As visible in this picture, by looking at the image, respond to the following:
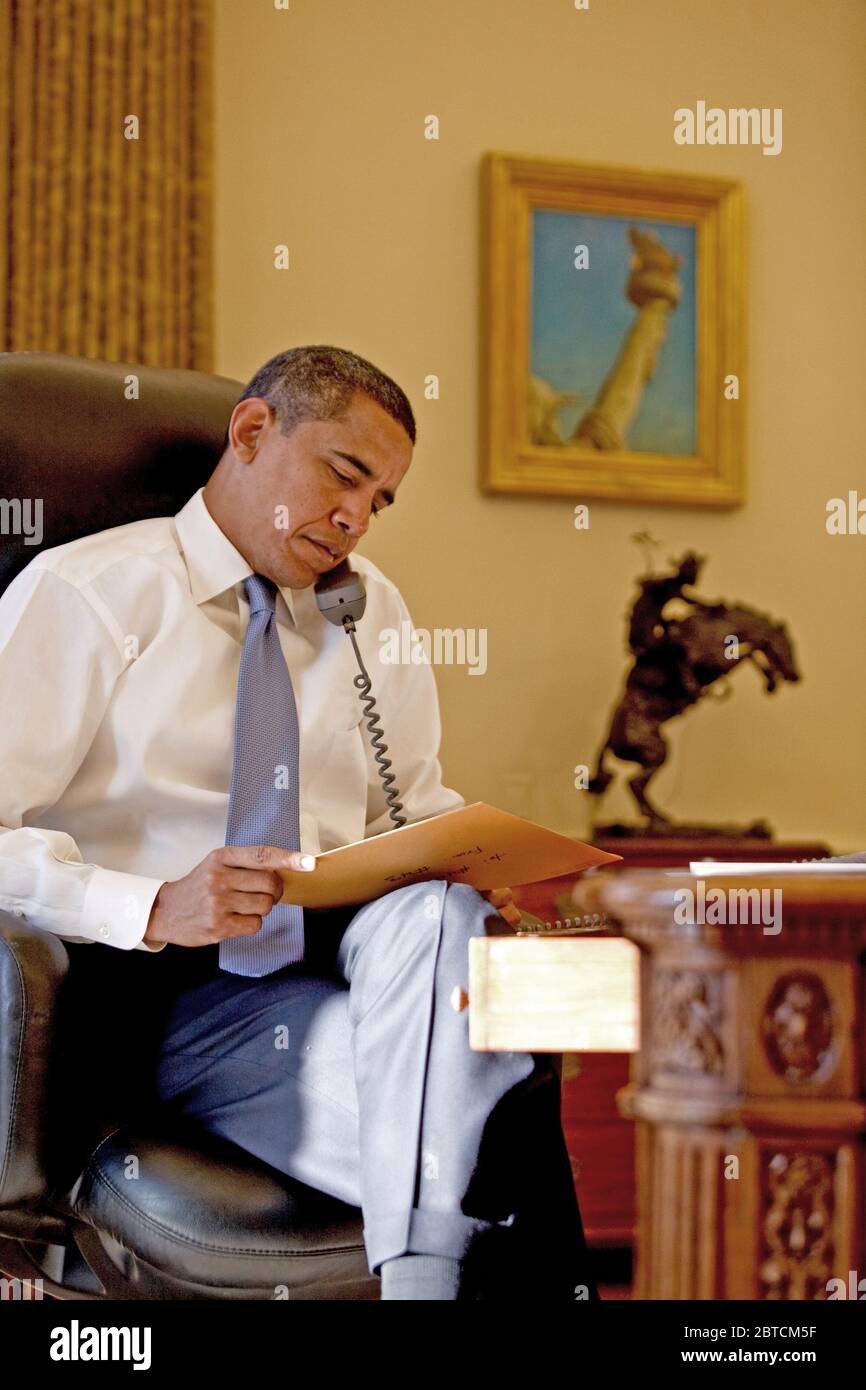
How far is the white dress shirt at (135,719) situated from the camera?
1.37 metres

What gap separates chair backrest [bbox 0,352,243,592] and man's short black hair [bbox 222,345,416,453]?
0.13 m

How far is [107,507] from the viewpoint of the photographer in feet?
5.51

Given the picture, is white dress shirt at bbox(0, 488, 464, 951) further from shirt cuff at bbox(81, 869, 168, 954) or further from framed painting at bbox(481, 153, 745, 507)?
framed painting at bbox(481, 153, 745, 507)

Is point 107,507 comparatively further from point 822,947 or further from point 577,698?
point 577,698

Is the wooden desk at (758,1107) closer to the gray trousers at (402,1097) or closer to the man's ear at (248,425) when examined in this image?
the gray trousers at (402,1097)

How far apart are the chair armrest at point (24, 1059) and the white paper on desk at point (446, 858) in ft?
0.72

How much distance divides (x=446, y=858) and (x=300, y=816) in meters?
0.35

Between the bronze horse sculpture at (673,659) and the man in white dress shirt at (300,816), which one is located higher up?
the bronze horse sculpture at (673,659)

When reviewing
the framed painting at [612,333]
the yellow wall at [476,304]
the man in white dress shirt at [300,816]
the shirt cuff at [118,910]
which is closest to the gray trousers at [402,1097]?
the man in white dress shirt at [300,816]

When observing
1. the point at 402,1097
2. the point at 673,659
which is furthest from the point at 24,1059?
the point at 673,659

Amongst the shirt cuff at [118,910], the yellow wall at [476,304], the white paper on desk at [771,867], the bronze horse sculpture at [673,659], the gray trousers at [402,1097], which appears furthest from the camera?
the yellow wall at [476,304]

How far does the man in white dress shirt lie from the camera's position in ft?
3.68
